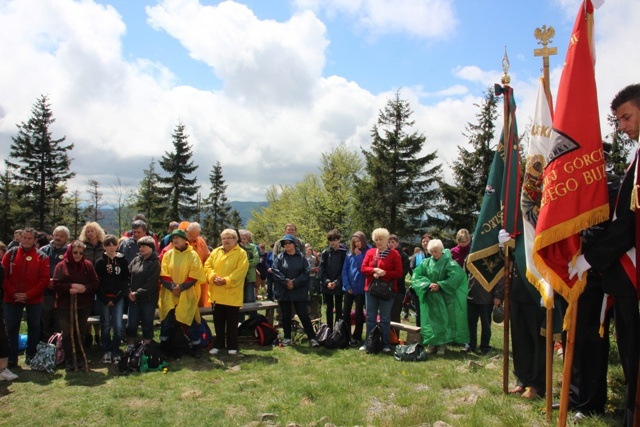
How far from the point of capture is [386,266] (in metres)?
8.06

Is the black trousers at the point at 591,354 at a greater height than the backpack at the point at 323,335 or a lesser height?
greater

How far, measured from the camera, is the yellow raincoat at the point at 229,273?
7984 mm

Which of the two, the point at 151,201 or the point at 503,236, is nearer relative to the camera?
the point at 503,236

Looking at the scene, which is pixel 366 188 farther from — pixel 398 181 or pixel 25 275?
pixel 25 275

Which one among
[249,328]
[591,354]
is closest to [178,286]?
[249,328]

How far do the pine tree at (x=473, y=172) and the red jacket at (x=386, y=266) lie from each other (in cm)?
2078

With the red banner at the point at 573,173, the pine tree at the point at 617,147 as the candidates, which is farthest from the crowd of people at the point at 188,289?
the pine tree at the point at 617,147

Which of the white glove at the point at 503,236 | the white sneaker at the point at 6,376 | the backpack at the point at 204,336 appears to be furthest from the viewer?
the backpack at the point at 204,336

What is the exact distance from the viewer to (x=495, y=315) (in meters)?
8.10

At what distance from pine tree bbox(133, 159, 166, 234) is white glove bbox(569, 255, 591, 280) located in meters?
37.8

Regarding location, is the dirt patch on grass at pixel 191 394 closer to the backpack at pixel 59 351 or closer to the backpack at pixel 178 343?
the backpack at pixel 178 343

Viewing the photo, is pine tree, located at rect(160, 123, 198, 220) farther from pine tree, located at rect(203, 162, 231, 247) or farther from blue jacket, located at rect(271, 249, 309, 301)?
blue jacket, located at rect(271, 249, 309, 301)

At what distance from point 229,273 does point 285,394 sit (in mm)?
2935

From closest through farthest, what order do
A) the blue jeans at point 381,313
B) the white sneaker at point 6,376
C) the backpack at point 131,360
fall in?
the white sneaker at point 6,376
the backpack at point 131,360
the blue jeans at point 381,313
